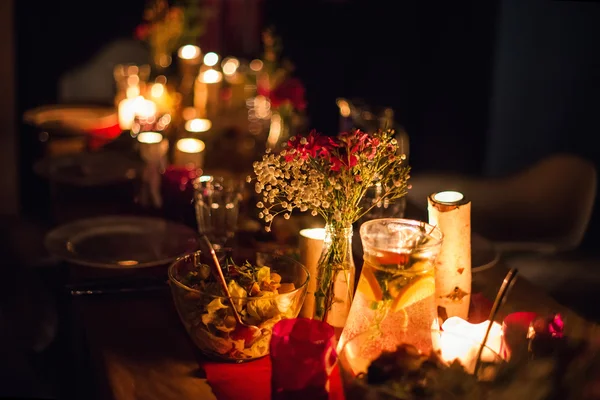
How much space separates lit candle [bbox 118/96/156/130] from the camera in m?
2.73

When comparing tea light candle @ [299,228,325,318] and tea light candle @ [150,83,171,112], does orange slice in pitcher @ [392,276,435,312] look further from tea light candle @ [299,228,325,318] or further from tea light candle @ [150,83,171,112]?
tea light candle @ [150,83,171,112]

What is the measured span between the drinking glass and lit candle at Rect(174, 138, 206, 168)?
0.65 m

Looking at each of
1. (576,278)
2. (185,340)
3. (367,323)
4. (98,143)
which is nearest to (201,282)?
(185,340)

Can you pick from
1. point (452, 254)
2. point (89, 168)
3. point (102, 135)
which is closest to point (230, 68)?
point (102, 135)

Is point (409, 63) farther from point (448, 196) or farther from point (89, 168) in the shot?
point (448, 196)

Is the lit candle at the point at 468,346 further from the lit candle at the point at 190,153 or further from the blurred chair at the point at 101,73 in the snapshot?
the blurred chair at the point at 101,73

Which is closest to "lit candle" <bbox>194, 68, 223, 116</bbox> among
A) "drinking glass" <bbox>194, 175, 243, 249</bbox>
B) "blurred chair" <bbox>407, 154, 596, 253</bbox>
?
"blurred chair" <bbox>407, 154, 596, 253</bbox>

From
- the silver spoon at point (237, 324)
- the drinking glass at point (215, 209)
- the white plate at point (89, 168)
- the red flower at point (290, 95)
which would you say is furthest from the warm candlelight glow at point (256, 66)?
the silver spoon at point (237, 324)

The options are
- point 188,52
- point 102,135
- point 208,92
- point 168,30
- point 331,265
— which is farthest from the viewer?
point 168,30

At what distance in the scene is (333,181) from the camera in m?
1.11

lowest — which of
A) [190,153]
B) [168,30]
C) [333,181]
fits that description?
[190,153]

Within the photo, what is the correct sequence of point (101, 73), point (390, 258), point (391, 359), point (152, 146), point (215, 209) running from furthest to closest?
point (101, 73)
point (152, 146)
point (215, 209)
point (390, 258)
point (391, 359)

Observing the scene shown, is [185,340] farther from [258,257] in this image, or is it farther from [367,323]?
Answer: [367,323]

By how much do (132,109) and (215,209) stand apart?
4.32ft
